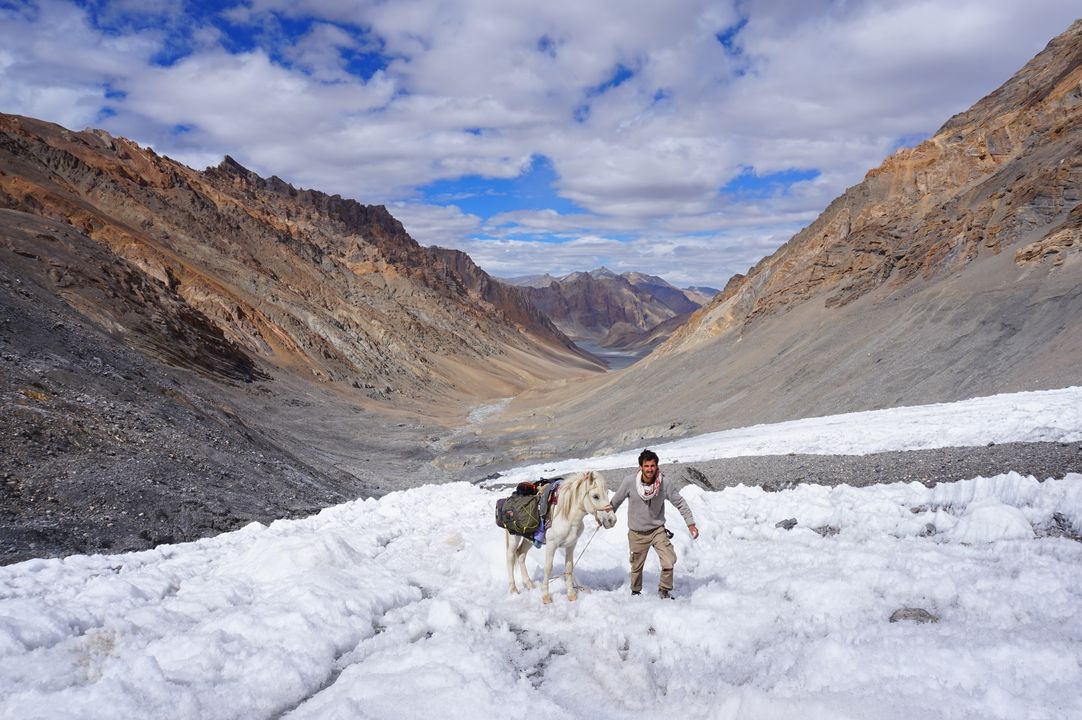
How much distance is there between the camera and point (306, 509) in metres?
13.7

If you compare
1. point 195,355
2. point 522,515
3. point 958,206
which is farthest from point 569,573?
point 958,206

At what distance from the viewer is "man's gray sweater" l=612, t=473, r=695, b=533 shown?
22.3 feet

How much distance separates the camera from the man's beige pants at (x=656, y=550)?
21.9 feet

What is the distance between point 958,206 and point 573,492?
4401 cm

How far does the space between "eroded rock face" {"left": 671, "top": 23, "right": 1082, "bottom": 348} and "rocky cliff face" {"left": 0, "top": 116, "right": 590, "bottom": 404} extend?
30977 millimetres

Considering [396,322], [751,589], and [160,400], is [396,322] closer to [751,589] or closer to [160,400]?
[160,400]

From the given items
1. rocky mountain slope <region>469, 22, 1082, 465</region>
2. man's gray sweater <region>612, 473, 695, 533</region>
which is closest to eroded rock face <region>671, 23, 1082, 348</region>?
rocky mountain slope <region>469, 22, 1082, 465</region>

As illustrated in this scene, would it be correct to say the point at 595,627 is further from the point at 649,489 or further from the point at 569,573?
the point at 649,489

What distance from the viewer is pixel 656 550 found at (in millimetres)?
6902

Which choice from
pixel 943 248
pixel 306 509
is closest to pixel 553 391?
pixel 943 248

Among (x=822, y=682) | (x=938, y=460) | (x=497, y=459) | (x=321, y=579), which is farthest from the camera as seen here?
(x=497, y=459)

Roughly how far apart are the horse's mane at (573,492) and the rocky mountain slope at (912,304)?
18.0 meters

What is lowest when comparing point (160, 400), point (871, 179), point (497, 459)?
point (497, 459)

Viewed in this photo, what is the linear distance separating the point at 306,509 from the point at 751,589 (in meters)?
9.73
